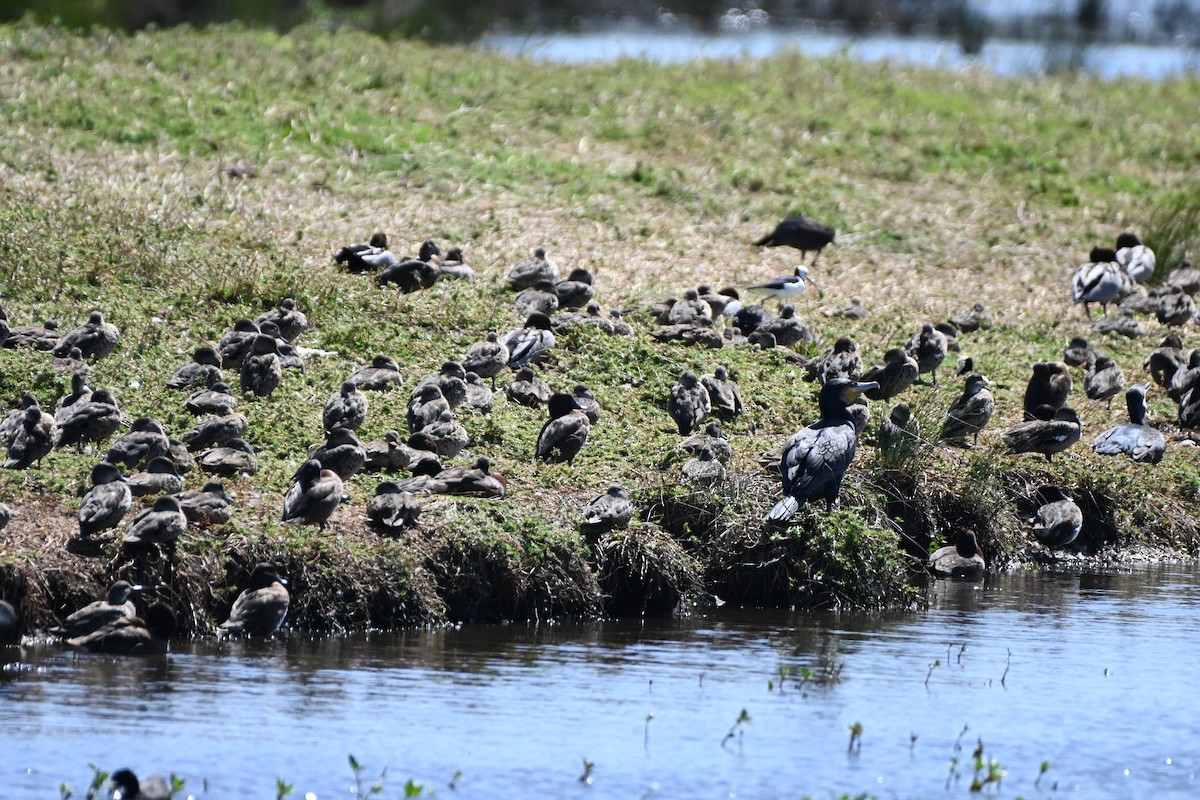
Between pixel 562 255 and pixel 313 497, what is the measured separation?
34.4 ft

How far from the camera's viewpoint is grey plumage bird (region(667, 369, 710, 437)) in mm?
16250

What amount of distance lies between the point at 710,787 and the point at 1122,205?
2071 centimetres

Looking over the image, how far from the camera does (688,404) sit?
16.3 metres

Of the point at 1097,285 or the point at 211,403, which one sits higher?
the point at 1097,285

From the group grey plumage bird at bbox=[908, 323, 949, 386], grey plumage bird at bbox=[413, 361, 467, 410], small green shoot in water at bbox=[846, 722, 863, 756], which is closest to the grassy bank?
grey plumage bird at bbox=[413, 361, 467, 410]

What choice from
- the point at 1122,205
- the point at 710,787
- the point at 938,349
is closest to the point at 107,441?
the point at 710,787

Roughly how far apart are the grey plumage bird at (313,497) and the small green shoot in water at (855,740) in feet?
13.7

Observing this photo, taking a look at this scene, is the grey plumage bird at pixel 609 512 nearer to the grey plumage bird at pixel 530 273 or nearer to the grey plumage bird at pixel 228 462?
the grey plumage bird at pixel 228 462

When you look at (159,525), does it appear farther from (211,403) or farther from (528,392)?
(528,392)

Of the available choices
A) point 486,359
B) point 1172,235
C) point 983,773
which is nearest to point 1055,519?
point 486,359

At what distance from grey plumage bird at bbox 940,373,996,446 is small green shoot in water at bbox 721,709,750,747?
254 inches

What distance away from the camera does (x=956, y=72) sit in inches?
1412

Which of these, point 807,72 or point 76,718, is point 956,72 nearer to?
point 807,72

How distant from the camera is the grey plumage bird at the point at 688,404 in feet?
53.3
